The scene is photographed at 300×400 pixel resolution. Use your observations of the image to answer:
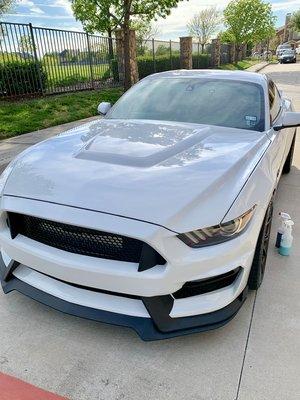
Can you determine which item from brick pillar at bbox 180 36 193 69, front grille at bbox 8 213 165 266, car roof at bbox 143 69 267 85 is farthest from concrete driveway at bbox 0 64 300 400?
brick pillar at bbox 180 36 193 69

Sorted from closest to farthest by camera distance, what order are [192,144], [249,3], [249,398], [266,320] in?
[249,398] < [266,320] < [192,144] < [249,3]

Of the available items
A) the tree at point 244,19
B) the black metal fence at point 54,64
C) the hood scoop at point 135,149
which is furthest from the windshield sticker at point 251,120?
the tree at point 244,19

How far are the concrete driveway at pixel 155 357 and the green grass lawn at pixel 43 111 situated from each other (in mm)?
5474

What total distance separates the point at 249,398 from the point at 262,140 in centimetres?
179

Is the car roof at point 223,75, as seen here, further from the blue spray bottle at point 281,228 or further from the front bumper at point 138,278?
the front bumper at point 138,278

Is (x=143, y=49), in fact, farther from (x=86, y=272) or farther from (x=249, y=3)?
(x=249, y=3)

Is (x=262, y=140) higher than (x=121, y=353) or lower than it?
higher

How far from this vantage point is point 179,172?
2.17 metres

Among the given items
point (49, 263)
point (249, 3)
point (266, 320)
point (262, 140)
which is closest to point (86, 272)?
point (49, 263)

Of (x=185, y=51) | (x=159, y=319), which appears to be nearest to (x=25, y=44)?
(x=159, y=319)

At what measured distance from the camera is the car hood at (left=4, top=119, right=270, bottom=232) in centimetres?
189

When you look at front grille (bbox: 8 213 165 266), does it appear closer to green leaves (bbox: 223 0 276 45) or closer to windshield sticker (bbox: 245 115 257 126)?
windshield sticker (bbox: 245 115 257 126)

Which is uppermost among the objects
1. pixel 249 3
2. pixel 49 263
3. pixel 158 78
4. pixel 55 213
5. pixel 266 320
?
pixel 249 3

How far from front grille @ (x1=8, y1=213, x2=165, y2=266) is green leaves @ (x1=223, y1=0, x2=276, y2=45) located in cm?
4892
